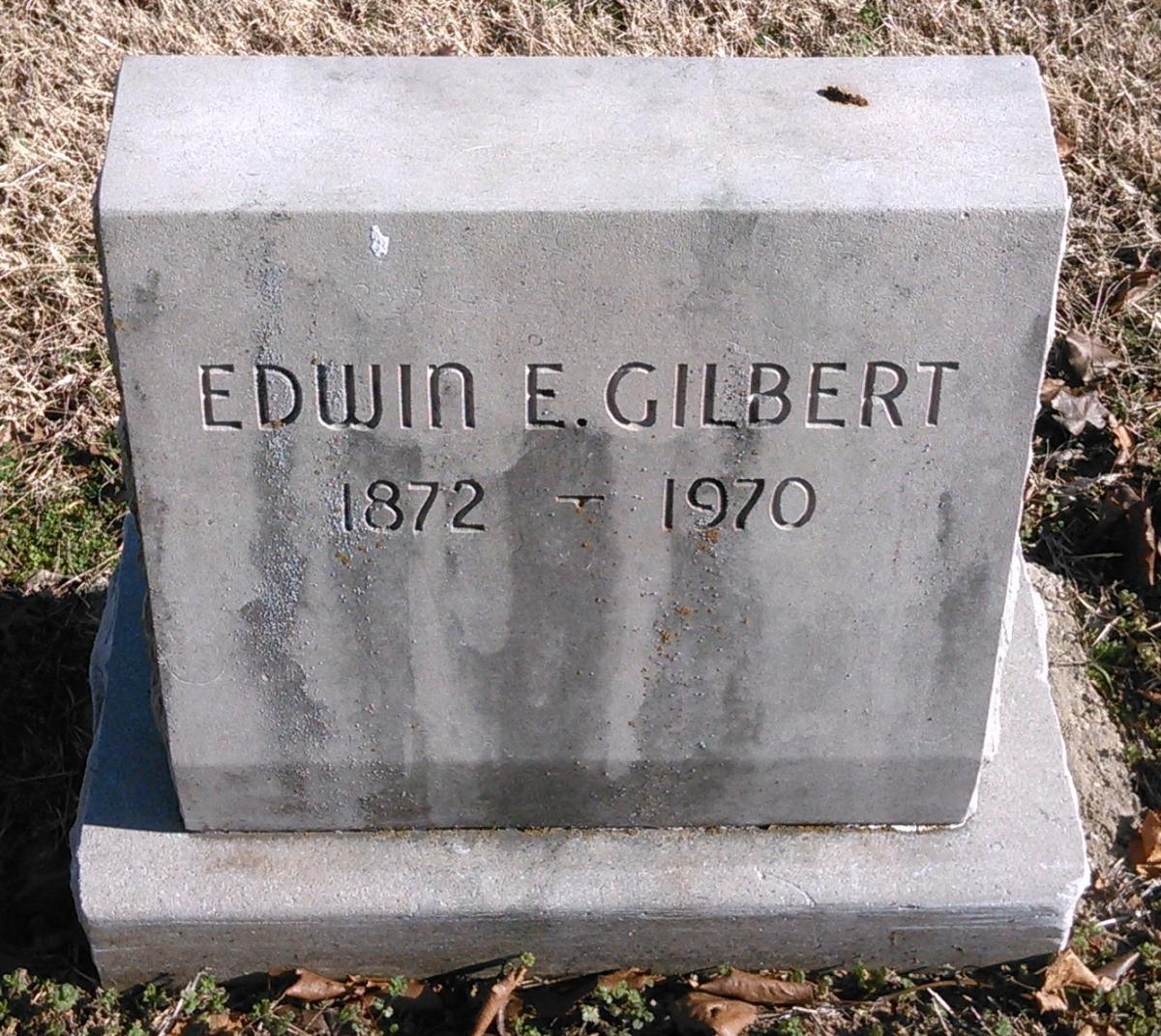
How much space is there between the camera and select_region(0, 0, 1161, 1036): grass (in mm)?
3223

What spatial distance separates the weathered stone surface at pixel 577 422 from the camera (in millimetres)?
2432

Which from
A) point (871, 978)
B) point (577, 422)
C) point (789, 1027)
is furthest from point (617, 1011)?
point (577, 422)

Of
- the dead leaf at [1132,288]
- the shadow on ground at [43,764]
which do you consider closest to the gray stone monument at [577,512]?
the shadow on ground at [43,764]

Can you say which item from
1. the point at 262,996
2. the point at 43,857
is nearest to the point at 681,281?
the point at 262,996

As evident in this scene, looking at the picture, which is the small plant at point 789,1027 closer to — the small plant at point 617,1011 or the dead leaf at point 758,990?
the dead leaf at point 758,990

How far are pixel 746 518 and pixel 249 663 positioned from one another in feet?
2.96

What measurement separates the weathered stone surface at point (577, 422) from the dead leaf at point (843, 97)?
0.02 metres

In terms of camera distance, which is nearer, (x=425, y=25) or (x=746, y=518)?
(x=746, y=518)

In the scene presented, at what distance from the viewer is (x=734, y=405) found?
2588mm

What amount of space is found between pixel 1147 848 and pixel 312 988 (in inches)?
71.0

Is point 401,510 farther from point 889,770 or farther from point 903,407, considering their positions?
point 889,770

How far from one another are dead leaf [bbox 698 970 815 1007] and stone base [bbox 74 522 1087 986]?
46 mm

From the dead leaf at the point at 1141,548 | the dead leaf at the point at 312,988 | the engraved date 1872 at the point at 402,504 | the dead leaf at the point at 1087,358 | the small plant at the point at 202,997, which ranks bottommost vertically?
the small plant at the point at 202,997

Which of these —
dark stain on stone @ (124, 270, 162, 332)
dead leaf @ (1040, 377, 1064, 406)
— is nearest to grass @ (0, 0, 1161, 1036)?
dead leaf @ (1040, 377, 1064, 406)
